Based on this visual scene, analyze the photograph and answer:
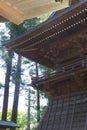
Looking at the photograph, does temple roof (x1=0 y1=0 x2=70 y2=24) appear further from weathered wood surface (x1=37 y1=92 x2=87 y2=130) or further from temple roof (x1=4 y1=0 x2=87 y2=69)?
weathered wood surface (x1=37 y1=92 x2=87 y2=130)

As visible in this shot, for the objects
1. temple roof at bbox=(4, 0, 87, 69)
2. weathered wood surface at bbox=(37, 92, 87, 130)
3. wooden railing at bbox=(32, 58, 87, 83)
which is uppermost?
temple roof at bbox=(4, 0, 87, 69)

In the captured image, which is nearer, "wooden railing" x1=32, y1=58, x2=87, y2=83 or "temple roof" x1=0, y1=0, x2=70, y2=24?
"temple roof" x1=0, y1=0, x2=70, y2=24

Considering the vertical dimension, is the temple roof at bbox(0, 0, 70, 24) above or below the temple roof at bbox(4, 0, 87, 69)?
below

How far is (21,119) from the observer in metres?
27.1

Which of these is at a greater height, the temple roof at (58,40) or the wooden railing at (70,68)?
the temple roof at (58,40)

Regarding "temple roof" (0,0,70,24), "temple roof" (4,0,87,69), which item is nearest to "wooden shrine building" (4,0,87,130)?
"temple roof" (4,0,87,69)

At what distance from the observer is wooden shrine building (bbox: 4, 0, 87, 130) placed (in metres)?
7.58

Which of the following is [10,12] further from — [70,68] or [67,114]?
[67,114]

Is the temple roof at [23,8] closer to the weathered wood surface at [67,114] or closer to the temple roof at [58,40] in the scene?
the temple roof at [58,40]

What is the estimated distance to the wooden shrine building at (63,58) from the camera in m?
7.58

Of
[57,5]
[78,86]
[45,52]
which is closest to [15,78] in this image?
[45,52]

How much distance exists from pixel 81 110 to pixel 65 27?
2.52 m

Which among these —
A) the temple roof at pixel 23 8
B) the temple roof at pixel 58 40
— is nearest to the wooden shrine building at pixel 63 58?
the temple roof at pixel 58 40

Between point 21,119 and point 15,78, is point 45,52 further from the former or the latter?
point 21,119
